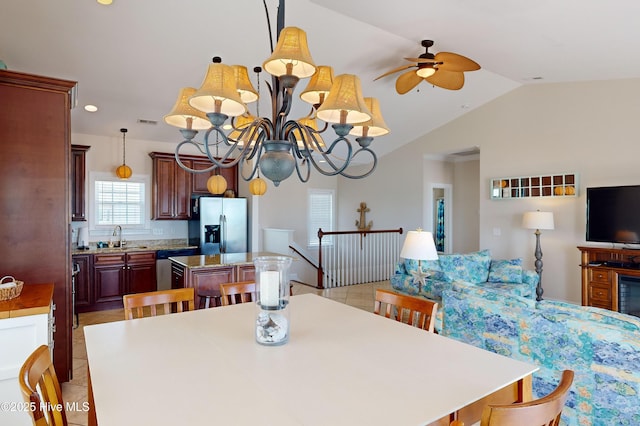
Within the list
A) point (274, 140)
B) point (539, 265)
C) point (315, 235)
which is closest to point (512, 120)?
point (539, 265)

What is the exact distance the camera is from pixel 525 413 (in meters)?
0.91

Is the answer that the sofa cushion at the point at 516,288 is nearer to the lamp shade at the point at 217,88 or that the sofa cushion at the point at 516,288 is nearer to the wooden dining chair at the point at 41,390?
the lamp shade at the point at 217,88

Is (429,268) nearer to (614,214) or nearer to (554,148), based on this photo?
(614,214)

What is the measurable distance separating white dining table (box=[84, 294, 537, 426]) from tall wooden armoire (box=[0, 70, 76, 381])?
138 cm

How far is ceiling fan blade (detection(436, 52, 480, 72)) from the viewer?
4.05 meters

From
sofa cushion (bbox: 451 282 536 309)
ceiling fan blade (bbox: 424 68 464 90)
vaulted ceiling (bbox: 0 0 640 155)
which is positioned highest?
vaulted ceiling (bbox: 0 0 640 155)

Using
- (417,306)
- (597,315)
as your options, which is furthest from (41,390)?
(597,315)

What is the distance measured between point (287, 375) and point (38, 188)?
2603 millimetres

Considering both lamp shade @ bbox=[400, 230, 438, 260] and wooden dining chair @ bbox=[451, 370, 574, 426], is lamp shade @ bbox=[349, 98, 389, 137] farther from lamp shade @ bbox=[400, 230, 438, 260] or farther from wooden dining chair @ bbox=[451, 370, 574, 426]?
lamp shade @ bbox=[400, 230, 438, 260]

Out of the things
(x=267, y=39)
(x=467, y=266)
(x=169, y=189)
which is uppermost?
(x=267, y=39)

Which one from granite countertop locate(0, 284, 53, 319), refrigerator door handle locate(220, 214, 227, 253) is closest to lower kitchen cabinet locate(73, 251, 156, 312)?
refrigerator door handle locate(220, 214, 227, 253)

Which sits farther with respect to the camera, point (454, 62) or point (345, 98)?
point (454, 62)

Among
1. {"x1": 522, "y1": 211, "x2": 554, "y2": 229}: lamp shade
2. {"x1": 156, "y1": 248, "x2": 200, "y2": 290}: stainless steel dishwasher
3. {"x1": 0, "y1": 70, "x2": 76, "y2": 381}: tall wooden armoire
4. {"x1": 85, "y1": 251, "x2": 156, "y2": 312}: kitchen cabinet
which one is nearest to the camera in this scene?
{"x1": 0, "y1": 70, "x2": 76, "y2": 381}: tall wooden armoire

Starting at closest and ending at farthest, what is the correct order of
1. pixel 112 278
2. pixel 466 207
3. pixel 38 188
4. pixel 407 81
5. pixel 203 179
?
pixel 38 188, pixel 407 81, pixel 112 278, pixel 203 179, pixel 466 207
